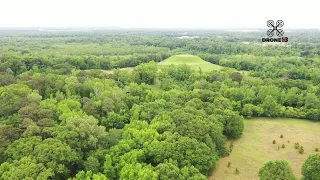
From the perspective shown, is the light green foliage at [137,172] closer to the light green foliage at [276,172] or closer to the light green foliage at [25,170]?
the light green foliage at [25,170]

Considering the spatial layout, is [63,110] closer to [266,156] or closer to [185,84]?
[266,156]

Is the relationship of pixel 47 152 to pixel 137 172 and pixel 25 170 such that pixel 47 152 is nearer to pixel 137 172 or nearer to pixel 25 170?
pixel 25 170

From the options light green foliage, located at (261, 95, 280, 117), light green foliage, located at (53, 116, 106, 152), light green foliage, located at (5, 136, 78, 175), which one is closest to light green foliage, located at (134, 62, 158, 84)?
light green foliage, located at (261, 95, 280, 117)

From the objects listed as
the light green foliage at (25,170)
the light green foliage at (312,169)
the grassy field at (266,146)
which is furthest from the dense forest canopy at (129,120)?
the grassy field at (266,146)

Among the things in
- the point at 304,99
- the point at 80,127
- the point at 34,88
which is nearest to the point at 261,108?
the point at 304,99

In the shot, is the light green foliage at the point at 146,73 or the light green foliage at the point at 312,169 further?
the light green foliage at the point at 146,73

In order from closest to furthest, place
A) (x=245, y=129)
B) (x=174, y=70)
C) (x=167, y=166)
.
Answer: (x=167, y=166)
(x=245, y=129)
(x=174, y=70)

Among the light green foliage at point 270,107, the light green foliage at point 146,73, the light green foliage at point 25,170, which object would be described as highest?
the light green foliage at point 146,73

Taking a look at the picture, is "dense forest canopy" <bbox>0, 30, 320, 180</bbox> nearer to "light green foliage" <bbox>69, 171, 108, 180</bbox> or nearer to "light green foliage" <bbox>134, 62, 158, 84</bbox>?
"light green foliage" <bbox>69, 171, 108, 180</bbox>
